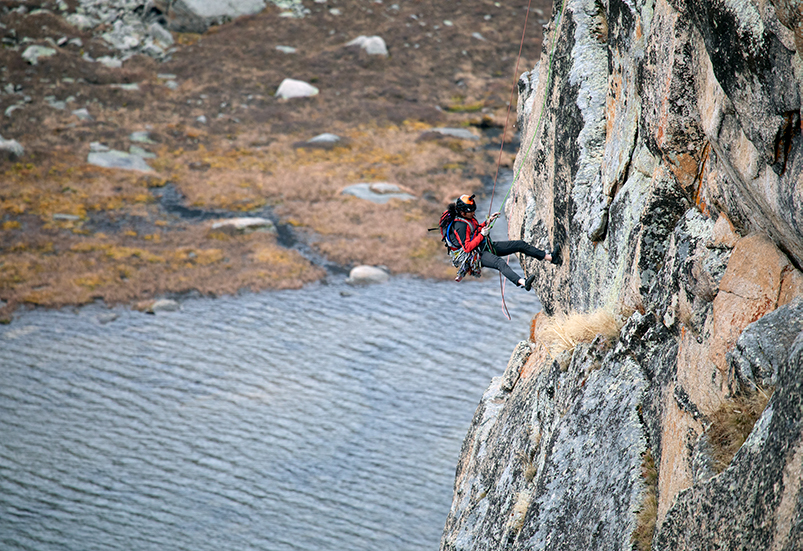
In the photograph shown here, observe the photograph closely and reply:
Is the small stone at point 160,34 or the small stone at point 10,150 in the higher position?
the small stone at point 160,34

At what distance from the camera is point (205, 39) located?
6309cm

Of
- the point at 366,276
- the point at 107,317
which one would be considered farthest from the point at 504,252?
the point at 107,317

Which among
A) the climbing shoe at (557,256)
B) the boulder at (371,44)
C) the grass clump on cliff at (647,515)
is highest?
the boulder at (371,44)

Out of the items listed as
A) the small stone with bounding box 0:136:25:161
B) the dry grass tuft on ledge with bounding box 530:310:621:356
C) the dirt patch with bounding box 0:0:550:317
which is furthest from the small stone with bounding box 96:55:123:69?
the dry grass tuft on ledge with bounding box 530:310:621:356

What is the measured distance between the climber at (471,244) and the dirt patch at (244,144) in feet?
72.8

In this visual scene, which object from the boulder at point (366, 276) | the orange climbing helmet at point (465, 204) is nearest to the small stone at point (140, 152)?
the boulder at point (366, 276)

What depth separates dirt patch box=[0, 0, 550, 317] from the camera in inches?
1449

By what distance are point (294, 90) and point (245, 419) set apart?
1592 inches

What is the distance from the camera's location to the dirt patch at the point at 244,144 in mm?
36812

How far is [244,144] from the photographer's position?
52438 mm

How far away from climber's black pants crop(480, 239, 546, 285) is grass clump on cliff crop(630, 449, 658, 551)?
6.43 metres

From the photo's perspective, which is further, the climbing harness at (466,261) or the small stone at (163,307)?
the small stone at (163,307)

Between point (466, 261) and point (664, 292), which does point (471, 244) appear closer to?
point (466, 261)

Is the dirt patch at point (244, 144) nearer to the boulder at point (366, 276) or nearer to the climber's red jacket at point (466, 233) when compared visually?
the boulder at point (366, 276)
